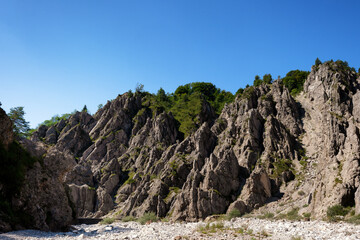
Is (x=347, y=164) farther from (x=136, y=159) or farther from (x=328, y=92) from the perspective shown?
(x=136, y=159)

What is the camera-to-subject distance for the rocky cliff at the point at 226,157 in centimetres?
3978

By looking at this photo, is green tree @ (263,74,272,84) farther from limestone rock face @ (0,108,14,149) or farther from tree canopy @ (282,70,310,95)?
limestone rock face @ (0,108,14,149)

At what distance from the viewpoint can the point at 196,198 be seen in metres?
53.0

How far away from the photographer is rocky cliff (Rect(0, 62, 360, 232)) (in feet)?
131

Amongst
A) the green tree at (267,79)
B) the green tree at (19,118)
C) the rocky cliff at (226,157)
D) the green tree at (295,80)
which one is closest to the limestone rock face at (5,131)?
the rocky cliff at (226,157)

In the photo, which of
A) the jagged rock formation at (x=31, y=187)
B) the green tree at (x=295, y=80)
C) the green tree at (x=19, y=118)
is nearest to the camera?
the jagged rock formation at (x=31, y=187)

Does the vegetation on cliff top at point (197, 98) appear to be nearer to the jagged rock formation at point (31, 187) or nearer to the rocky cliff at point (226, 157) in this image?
the rocky cliff at point (226, 157)

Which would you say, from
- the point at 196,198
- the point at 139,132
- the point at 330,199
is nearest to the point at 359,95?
the point at 330,199

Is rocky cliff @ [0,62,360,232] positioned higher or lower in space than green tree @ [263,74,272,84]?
lower

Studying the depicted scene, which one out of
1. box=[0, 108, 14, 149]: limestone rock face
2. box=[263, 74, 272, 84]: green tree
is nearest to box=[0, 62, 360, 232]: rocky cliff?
box=[0, 108, 14, 149]: limestone rock face

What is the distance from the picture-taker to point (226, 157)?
200 feet

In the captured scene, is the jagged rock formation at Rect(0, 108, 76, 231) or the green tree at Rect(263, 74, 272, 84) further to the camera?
the green tree at Rect(263, 74, 272, 84)

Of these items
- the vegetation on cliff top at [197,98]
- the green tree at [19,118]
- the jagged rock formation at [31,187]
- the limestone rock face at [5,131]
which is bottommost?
the jagged rock formation at [31,187]

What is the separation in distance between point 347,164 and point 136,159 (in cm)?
6179
